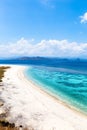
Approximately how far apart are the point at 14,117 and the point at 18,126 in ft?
7.92

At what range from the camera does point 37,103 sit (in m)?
29.0

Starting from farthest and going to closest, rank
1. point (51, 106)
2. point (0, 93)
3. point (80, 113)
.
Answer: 1. point (0, 93)
2. point (51, 106)
3. point (80, 113)

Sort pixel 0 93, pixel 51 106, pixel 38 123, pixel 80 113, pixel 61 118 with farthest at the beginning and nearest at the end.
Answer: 1. pixel 0 93
2. pixel 51 106
3. pixel 80 113
4. pixel 61 118
5. pixel 38 123

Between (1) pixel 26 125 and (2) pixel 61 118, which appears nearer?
(1) pixel 26 125

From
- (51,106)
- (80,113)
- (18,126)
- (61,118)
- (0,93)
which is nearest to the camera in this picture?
(18,126)

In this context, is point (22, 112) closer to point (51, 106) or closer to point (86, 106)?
point (51, 106)

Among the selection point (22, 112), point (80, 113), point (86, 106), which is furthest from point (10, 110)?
point (86, 106)

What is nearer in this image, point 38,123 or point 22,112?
point 38,123

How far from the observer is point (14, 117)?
70.4ft

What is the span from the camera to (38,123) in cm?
2045

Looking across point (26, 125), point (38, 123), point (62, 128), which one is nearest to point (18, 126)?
point (26, 125)

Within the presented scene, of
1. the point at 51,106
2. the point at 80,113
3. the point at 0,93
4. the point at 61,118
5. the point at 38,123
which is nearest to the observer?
the point at 38,123

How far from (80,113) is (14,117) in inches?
342

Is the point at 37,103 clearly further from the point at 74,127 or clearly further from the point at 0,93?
the point at 74,127
